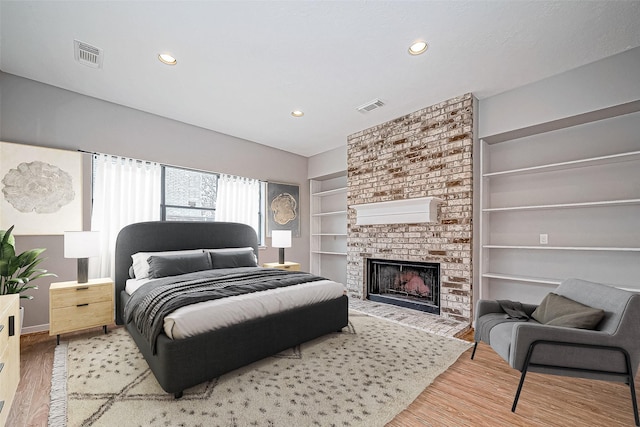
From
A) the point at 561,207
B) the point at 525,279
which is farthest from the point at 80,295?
the point at 561,207

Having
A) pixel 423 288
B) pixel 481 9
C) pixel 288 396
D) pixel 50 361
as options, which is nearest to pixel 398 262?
pixel 423 288

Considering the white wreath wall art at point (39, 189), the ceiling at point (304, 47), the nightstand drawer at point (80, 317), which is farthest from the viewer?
the white wreath wall art at point (39, 189)

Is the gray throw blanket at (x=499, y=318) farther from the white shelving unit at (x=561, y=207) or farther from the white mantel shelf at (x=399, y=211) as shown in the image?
the white mantel shelf at (x=399, y=211)

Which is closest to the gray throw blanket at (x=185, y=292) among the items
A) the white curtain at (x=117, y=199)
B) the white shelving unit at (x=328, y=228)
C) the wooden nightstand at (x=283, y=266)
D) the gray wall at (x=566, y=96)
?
the white curtain at (x=117, y=199)

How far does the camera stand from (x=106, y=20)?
229cm

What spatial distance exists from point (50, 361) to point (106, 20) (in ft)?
9.79

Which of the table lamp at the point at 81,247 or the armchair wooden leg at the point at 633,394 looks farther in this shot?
the table lamp at the point at 81,247

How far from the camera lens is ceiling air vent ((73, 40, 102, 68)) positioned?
2.61 metres

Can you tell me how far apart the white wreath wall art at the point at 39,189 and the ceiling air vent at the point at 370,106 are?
3702 mm

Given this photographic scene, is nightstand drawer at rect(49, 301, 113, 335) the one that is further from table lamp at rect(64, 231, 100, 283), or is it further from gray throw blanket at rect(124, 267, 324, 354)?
gray throw blanket at rect(124, 267, 324, 354)

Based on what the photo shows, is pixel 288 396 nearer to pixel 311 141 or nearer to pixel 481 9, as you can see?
pixel 481 9

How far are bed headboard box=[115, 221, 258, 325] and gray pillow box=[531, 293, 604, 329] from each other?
12.9 feet

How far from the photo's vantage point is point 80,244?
2.97 m

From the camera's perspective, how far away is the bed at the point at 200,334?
76.0 inches
